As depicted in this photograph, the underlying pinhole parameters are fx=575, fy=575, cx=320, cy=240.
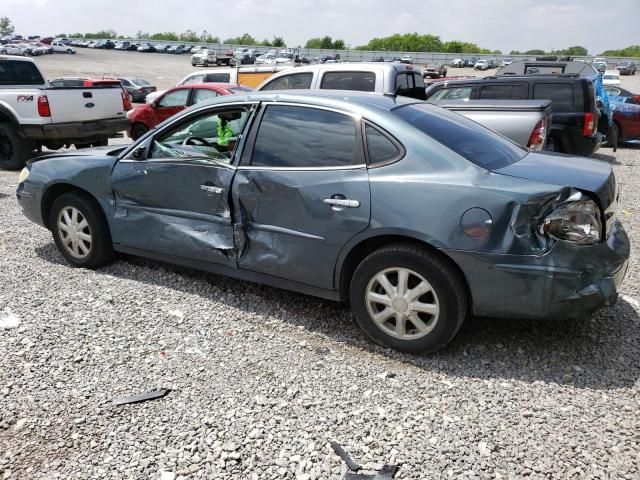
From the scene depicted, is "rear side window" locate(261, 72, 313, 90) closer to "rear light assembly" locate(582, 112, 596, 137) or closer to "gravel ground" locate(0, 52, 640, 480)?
"gravel ground" locate(0, 52, 640, 480)

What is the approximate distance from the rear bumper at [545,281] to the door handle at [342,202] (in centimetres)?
66

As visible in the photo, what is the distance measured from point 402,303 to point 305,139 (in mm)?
1273

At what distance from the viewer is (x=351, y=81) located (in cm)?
797

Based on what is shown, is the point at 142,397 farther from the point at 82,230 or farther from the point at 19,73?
the point at 19,73

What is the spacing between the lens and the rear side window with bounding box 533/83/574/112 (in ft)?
32.2

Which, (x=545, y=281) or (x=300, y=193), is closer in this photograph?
(x=545, y=281)

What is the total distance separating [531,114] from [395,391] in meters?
4.99

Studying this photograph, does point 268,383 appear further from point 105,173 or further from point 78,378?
point 105,173

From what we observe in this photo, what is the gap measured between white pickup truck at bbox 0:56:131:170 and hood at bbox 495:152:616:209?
8592 millimetres

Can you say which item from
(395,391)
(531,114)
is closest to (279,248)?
(395,391)

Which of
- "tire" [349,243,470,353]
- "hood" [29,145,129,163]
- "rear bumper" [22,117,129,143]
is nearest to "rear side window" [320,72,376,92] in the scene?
"hood" [29,145,129,163]

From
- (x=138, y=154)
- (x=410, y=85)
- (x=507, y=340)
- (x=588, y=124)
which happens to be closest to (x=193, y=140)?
(x=138, y=154)

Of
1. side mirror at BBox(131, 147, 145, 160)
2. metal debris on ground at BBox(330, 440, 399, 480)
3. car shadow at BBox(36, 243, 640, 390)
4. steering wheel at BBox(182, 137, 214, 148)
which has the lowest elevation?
car shadow at BBox(36, 243, 640, 390)

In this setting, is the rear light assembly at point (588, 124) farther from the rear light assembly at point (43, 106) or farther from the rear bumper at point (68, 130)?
the rear light assembly at point (43, 106)
